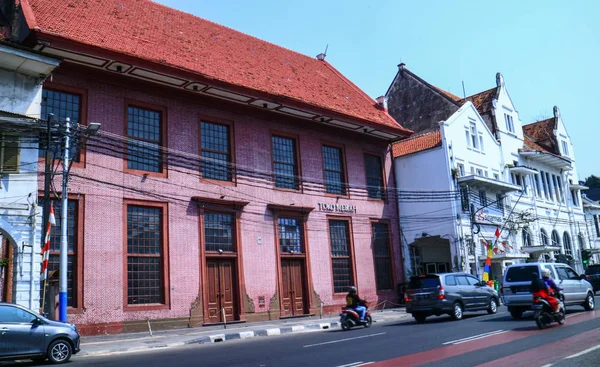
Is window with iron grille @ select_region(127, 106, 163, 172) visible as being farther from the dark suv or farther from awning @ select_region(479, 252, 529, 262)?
awning @ select_region(479, 252, 529, 262)

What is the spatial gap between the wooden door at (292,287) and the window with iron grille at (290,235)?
55cm

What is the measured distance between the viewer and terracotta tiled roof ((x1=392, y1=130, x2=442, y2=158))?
32.7 meters

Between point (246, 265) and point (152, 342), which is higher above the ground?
point (246, 265)

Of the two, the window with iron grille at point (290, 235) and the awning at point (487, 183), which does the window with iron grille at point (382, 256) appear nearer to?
the window with iron grille at point (290, 235)

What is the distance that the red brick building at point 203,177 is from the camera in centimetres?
1905

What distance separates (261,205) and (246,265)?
2.83 meters

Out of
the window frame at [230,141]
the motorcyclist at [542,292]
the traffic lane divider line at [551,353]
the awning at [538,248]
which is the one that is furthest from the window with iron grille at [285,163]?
the awning at [538,248]

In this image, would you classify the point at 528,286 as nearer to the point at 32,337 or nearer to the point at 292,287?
the point at 292,287

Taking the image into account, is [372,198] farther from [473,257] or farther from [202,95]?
[202,95]

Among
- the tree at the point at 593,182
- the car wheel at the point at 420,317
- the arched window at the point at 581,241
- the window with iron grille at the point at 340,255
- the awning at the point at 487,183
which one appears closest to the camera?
the car wheel at the point at 420,317

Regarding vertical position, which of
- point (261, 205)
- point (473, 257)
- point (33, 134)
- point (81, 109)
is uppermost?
point (81, 109)

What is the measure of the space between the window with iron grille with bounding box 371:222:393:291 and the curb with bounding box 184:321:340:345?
26.0ft

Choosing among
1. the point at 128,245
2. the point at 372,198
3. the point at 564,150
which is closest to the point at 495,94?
the point at 564,150

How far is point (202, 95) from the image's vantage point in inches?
901
